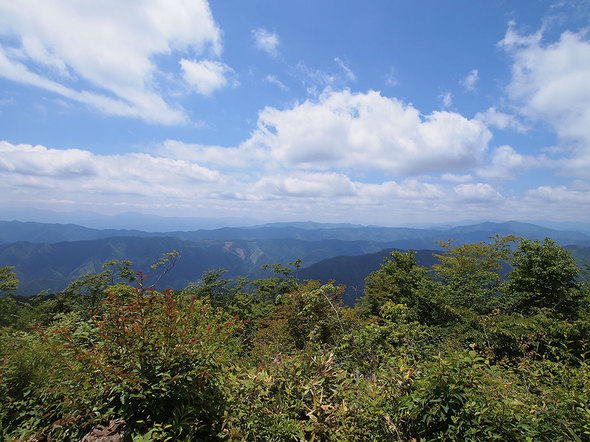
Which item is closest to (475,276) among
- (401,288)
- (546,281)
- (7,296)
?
(546,281)

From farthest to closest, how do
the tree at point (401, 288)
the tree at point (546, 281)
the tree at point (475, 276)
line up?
the tree at point (401, 288) → the tree at point (475, 276) → the tree at point (546, 281)

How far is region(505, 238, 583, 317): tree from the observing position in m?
14.9

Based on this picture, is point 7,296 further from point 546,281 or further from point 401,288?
point 546,281

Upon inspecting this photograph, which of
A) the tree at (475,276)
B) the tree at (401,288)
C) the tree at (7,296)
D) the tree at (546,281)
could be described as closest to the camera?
the tree at (546,281)

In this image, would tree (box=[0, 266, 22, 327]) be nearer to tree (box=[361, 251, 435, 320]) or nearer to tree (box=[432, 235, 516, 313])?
tree (box=[361, 251, 435, 320])

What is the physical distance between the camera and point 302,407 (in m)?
2.97

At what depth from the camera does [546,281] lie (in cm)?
1555

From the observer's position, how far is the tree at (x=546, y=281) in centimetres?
1491

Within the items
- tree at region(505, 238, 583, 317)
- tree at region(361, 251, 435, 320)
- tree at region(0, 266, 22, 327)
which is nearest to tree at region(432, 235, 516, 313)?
tree at region(505, 238, 583, 317)

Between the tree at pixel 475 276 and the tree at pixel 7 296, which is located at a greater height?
the tree at pixel 475 276

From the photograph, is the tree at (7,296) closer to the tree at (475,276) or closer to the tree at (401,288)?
the tree at (401,288)

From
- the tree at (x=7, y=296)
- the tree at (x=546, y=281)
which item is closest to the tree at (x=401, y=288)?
the tree at (x=546, y=281)

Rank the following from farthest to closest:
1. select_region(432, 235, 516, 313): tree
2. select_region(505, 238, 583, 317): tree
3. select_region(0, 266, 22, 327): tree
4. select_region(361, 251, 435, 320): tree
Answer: select_region(0, 266, 22, 327): tree, select_region(361, 251, 435, 320): tree, select_region(432, 235, 516, 313): tree, select_region(505, 238, 583, 317): tree

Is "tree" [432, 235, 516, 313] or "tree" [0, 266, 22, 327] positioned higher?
"tree" [432, 235, 516, 313]
